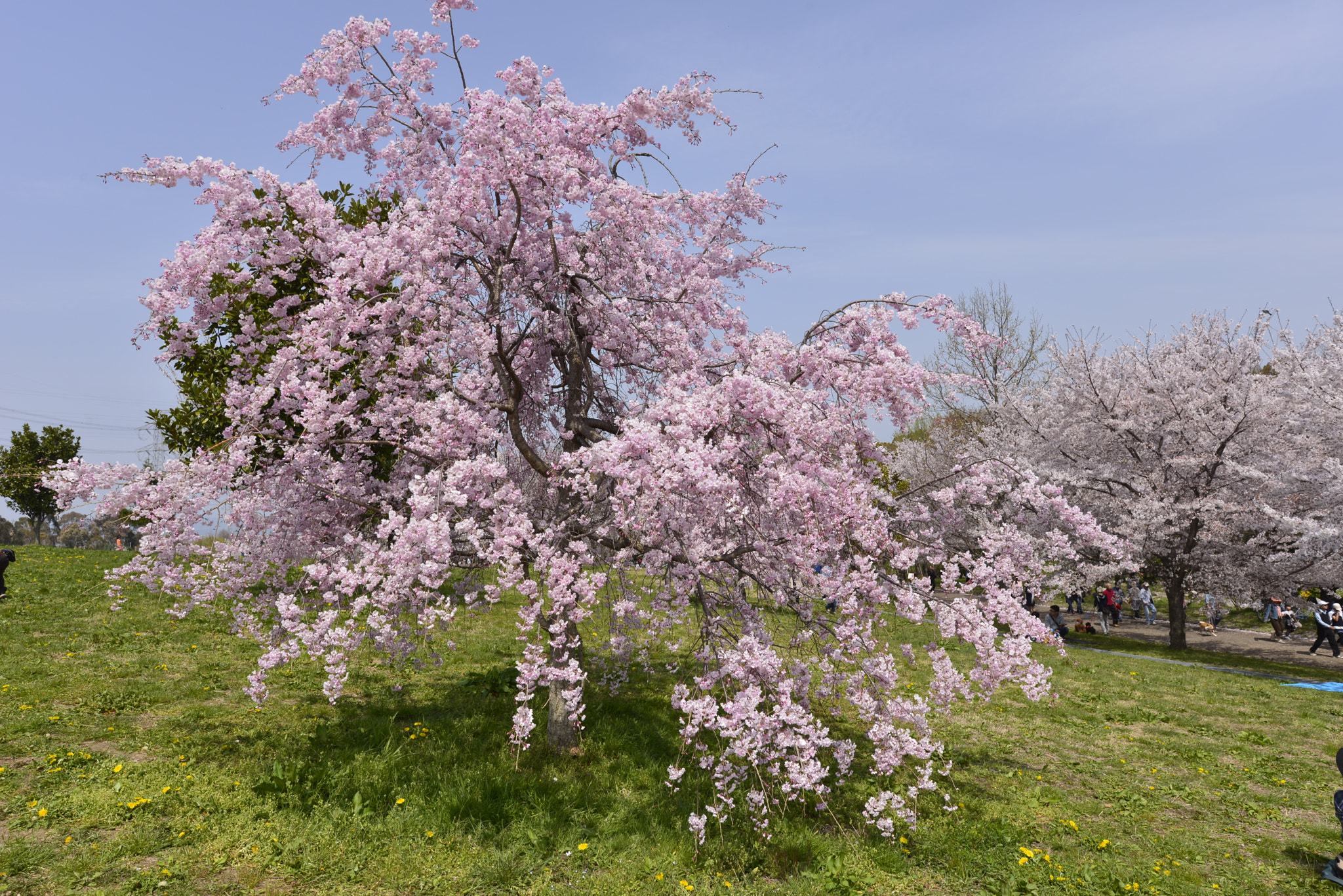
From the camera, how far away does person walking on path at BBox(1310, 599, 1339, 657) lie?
18.5 metres

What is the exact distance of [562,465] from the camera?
6367 millimetres

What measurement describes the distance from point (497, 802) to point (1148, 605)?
26210mm

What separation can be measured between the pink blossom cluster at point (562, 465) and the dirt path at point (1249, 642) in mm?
15968

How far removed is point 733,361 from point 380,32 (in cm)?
536

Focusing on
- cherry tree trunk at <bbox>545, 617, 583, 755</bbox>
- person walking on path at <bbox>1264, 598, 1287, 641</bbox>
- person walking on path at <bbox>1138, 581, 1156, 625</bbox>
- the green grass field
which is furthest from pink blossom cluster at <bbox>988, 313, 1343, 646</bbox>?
cherry tree trunk at <bbox>545, 617, 583, 755</bbox>

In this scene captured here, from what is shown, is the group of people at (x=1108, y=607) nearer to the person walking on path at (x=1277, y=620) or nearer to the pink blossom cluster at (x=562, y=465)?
the person walking on path at (x=1277, y=620)

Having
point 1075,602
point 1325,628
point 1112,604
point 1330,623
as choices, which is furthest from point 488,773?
point 1075,602

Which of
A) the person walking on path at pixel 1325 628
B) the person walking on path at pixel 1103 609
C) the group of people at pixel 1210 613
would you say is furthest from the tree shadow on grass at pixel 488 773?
the person walking on path at pixel 1103 609

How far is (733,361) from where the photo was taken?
8461 millimetres

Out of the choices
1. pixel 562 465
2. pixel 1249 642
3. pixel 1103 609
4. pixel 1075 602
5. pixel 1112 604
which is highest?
pixel 562 465

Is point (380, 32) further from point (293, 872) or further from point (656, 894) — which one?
point (656, 894)

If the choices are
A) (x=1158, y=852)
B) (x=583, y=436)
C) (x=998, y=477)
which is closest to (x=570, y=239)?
(x=583, y=436)

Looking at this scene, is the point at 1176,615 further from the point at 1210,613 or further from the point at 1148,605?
the point at 1148,605

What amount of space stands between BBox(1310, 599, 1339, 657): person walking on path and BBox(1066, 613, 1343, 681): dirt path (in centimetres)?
30
